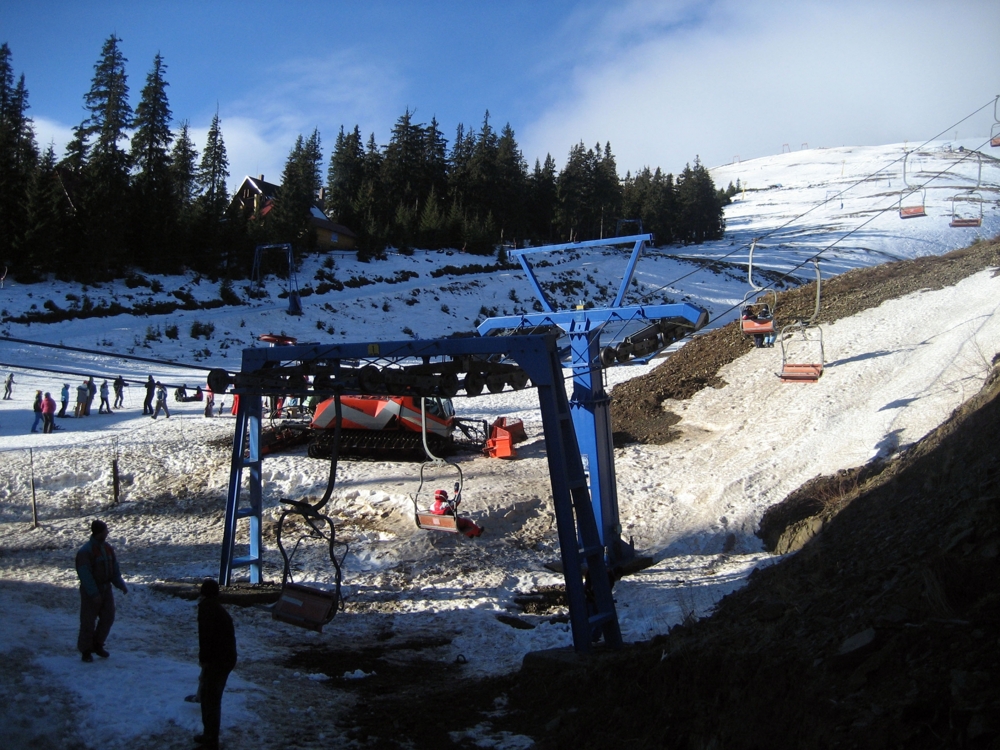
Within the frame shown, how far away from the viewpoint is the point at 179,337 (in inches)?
1467

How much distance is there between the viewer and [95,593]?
7512mm

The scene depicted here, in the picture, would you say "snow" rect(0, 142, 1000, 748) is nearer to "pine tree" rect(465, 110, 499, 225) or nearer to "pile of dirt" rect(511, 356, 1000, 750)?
"pile of dirt" rect(511, 356, 1000, 750)

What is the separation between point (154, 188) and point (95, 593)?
53.3 meters

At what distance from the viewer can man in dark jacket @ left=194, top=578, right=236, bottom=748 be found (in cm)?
594

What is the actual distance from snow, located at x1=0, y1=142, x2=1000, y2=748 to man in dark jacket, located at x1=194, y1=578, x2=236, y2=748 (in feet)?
1.26

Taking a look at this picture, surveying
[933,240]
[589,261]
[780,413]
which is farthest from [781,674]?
[933,240]

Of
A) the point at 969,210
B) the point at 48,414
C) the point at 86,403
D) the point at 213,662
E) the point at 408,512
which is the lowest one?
the point at 408,512

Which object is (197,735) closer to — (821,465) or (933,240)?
(821,465)

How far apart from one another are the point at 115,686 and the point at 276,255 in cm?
5053

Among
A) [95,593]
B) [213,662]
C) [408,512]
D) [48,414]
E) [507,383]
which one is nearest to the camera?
[213,662]

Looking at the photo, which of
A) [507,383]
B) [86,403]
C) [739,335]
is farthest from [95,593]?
[739,335]

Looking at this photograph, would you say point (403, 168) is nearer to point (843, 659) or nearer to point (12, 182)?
point (12, 182)

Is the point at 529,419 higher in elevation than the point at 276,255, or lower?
lower

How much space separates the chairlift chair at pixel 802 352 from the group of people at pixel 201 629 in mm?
16431
